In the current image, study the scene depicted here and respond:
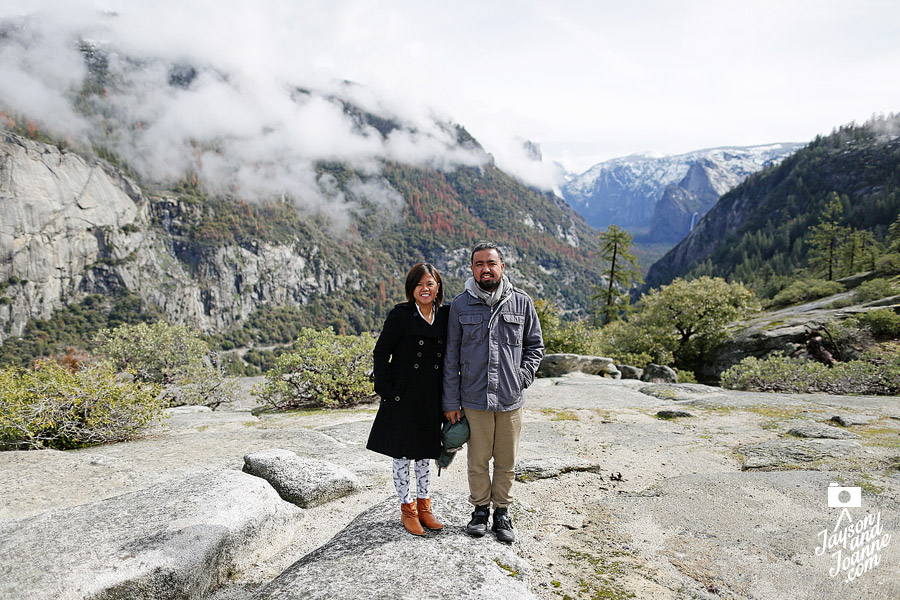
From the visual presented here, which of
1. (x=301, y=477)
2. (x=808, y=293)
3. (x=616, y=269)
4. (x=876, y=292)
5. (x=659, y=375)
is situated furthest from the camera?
(x=616, y=269)

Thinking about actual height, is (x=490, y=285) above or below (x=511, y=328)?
above

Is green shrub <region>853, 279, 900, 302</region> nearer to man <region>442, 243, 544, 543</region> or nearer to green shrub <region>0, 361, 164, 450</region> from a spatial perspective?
man <region>442, 243, 544, 543</region>

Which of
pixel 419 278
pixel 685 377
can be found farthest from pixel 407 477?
pixel 685 377

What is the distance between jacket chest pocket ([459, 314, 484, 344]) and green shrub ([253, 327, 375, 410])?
11101 millimetres

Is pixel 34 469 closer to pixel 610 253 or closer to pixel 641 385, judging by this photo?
pixel 641 385

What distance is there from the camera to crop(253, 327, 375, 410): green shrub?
1538 centimetres

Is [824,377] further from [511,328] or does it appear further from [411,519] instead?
[411,519]

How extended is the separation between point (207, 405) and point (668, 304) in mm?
26204

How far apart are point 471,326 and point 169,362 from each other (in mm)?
20949

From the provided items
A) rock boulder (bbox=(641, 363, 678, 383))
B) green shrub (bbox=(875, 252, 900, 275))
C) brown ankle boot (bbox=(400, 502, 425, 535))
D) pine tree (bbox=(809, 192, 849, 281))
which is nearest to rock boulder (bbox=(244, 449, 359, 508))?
brown ankle boot (bbox=(400, 502, 425, 535))

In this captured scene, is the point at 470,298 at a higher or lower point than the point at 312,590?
higher

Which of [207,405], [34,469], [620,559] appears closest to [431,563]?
[620,559]

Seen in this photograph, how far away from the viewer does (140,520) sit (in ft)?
15.8

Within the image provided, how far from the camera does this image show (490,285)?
4750 mm
